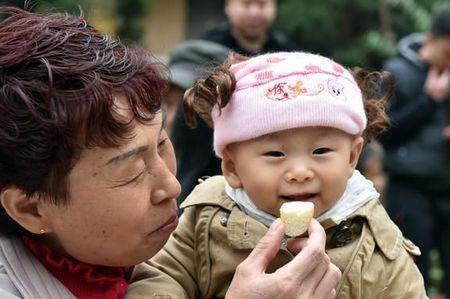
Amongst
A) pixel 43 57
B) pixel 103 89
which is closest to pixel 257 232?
pixel 103 89

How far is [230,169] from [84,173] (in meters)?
0.44

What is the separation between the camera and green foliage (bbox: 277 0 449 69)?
12.2 m

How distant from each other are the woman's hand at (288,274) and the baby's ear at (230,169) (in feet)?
0.89

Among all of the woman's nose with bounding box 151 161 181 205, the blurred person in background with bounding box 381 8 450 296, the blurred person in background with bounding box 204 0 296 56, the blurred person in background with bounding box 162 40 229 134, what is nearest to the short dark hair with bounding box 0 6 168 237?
the woman's nose with bounding box 151 161 181 205

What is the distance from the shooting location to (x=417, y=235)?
5.47 metres

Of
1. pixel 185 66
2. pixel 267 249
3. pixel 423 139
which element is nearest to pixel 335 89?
pixel 267 249

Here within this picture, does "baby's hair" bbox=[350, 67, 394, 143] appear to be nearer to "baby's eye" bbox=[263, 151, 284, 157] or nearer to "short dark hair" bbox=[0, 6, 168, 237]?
"baby's eye" bbox=[263, 151, 284, 157]

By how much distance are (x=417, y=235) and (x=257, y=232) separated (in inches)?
149

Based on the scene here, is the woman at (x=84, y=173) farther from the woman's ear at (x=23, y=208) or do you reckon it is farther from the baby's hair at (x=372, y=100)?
the baby's hair at (x=372, y=100)

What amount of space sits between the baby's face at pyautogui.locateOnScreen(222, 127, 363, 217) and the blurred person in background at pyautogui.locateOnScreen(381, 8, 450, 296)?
11.4ft

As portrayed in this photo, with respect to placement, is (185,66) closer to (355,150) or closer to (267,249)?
(355,150)

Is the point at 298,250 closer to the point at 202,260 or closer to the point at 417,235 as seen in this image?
the point at 202,260

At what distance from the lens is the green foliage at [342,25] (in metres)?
12.2

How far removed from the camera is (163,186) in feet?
5.80
